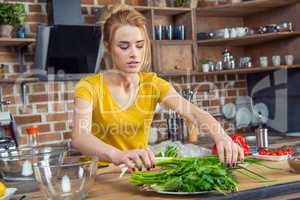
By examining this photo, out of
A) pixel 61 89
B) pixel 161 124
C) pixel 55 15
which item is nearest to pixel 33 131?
pixel 61 89

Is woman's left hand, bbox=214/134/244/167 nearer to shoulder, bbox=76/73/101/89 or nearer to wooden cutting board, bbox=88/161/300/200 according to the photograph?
wooden cutting board, bbox=88/161/300/200

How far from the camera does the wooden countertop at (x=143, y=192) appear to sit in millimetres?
1170

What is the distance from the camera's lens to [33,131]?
3.04 meters

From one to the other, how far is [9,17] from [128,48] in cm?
145

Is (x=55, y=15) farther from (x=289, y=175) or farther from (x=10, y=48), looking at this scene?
(x=289, y=175)

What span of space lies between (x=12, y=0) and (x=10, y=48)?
333 millimetres

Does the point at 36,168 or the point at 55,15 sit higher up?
the point at 55,15

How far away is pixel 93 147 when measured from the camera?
1.48 meters

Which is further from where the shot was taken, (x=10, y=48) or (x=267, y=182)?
(x=10, y=48)

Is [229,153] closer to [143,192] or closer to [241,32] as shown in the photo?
[143,192]

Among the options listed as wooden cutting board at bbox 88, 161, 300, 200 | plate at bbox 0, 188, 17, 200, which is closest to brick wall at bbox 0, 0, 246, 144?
wooden cutting board at bbox 88, 161, 300, 200

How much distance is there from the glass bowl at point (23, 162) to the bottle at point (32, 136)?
1.73m

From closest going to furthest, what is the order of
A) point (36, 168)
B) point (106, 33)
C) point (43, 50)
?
point (36, 168)
point (106, 33)
point (43, 50)

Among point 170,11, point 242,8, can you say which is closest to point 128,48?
point 170,11
